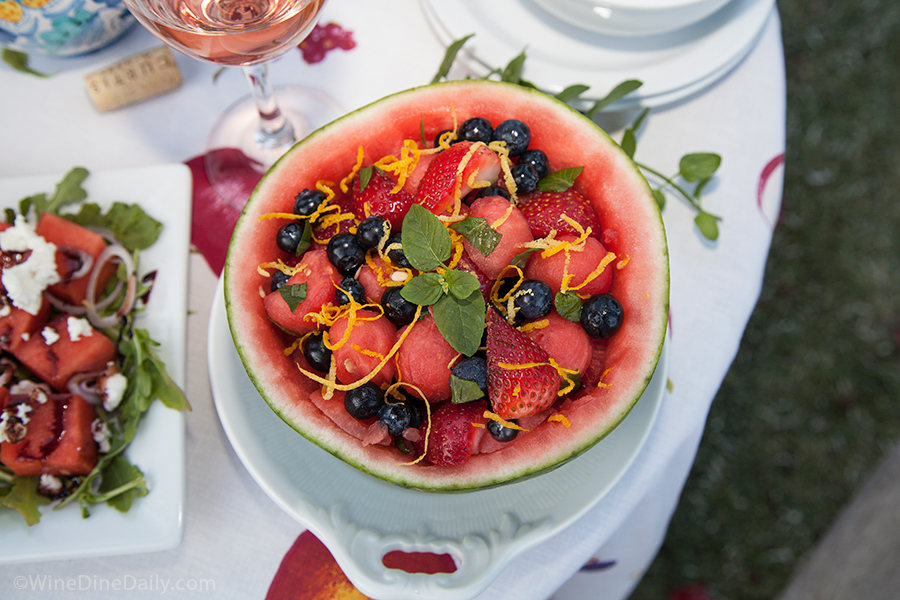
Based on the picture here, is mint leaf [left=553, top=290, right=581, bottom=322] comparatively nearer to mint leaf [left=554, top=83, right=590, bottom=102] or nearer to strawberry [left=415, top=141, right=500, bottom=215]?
strawberry [left=415, top=141, right=500, bottom=215]

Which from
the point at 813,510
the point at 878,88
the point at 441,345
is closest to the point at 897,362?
the point at 813,510

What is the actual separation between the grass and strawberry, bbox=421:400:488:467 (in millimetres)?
1488

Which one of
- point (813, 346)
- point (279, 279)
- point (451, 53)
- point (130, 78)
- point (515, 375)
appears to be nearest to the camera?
point (515, 375)

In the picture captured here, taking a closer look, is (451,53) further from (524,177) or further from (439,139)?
(524,177)

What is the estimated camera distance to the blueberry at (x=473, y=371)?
2.90 ft

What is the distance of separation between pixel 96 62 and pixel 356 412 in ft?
3.47

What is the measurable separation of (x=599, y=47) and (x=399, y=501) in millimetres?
1011

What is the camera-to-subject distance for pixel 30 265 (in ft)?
3.55

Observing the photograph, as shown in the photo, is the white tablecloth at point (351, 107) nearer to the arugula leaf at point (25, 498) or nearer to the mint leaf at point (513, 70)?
the arugula leaf at point (25, 498)

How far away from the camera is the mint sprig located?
0.86 meters

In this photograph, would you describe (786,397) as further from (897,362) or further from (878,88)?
(878,88)

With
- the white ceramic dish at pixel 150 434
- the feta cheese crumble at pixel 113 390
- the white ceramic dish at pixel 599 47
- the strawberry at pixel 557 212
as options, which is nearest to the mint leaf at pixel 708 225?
the white ceramic dish at pixel 599 47

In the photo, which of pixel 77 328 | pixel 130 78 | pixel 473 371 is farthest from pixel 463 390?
pixel 130 78

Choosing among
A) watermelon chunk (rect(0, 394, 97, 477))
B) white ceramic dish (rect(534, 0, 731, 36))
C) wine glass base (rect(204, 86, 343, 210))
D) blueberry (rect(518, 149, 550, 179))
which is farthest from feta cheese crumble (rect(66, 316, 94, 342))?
white ceramic dish (rect(534, 0, 731, 36))
